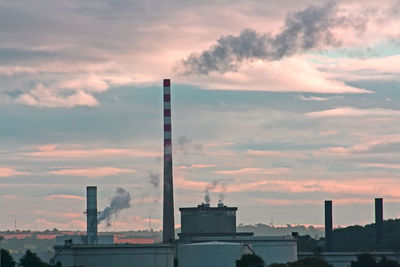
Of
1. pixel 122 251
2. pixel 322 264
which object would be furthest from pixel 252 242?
pixel 122 251

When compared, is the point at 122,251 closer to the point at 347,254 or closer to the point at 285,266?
the point at 285,266

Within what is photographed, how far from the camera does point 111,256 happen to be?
151 meters

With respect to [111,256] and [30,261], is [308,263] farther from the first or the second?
[30,261]

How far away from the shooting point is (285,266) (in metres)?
143

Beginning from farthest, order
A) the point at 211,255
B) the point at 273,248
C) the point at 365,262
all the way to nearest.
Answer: the point at 365,262 → the point at 273,248 → the point at 211,255

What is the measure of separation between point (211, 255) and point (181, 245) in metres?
7.80

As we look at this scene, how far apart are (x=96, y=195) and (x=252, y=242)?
124 ft

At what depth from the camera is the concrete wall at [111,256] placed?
494 feet

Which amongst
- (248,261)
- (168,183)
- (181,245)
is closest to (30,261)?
(181,245)

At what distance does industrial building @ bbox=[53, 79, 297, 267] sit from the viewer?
150 metres

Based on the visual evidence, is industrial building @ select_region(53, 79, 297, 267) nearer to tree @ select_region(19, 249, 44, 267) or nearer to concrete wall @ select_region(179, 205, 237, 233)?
concrete wall @ select_region(179, 205, 237, 233)

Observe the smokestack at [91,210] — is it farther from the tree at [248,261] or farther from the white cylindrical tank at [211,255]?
the tree at [248,261]

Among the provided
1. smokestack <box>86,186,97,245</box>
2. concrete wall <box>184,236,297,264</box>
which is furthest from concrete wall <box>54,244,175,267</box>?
smokestack <box>86,186,97,245</box>

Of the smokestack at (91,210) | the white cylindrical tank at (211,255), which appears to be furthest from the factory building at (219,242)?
the smokestack at (91,210)
